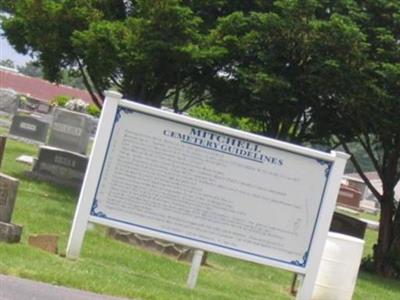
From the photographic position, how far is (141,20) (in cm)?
1930

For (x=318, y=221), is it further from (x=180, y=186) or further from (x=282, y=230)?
(x=180, y=186)

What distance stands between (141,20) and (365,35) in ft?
14.3

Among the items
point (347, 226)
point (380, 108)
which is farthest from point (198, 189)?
point (347, 226)

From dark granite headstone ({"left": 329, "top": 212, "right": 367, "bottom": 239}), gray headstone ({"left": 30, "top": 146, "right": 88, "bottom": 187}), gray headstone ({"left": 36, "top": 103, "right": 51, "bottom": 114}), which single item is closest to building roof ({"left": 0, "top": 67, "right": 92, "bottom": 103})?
gray headstone ({"left": 36, "top": 103, "right": 51, "bottom": 114})

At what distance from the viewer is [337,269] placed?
41.4ft

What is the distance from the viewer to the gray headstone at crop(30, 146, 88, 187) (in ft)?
76.7

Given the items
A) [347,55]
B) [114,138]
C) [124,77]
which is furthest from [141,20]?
[114,138]

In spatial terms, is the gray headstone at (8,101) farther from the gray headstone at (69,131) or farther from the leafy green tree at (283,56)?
the leafy green tree at (283,56)

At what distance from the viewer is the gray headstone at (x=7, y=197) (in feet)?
37.7

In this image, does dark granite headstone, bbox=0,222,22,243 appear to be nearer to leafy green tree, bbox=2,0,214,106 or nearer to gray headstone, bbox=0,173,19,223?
gray headstone, bbox=0,173,19,223

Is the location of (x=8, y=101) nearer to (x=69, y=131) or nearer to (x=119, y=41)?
(x=69, y=131)

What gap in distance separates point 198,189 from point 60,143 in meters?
18.4

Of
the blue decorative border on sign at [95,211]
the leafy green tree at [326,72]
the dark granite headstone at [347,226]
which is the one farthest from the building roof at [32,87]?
the blue decorative border on sign at [95,211]

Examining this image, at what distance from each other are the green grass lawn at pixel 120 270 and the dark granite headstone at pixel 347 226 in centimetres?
159
